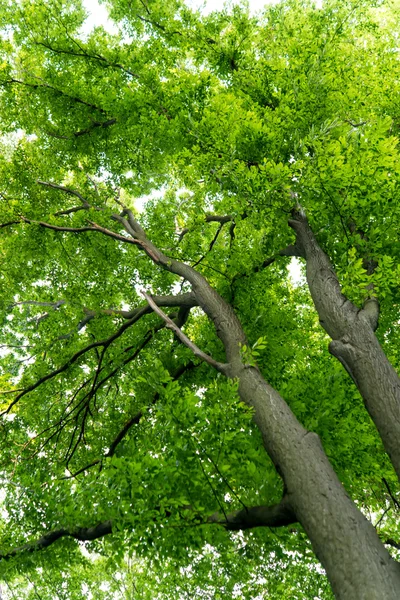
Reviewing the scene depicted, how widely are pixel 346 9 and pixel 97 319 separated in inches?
313

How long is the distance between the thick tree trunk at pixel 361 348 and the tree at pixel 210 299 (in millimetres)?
22

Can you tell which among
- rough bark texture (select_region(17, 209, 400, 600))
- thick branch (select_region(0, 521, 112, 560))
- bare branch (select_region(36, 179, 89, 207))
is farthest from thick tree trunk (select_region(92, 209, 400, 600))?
bare branch (select_region(36, 179, 89, 207))

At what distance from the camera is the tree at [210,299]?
12.4 feet

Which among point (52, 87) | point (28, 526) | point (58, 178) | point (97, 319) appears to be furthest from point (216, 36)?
point (28, 526)

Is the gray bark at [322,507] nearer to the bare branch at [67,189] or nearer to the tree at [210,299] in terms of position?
the tree at [210,299]

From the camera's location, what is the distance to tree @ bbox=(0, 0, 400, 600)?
3771 mm

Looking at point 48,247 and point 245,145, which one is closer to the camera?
point 245,145

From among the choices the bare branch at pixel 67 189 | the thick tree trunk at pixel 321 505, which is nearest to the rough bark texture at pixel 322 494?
the thick tree trunk at pixel 321 505

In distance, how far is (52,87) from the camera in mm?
8562

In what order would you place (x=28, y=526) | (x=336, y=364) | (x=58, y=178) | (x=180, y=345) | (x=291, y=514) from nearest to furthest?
(x=291, y=514) < (x=28, y=526) < (x=336, y=364) < (x=180, y=345) < (x=58, y=178)

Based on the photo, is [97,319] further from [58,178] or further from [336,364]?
[336,364]

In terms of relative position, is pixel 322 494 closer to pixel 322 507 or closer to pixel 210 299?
pixel 322 507

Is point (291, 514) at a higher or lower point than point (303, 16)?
lower

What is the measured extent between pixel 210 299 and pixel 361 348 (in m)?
2.49
